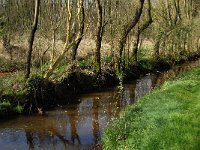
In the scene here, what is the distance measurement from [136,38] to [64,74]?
1389 centimetres

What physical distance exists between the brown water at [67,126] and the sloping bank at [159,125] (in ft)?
6.09

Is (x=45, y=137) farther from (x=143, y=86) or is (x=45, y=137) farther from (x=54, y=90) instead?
(x=143, y=86)

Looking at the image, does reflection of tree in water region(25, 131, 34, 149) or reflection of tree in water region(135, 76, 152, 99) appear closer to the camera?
reflection of tree in water region(25, 131, 34, 149)

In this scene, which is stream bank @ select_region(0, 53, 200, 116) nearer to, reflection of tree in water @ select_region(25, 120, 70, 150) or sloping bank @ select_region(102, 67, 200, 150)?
sloping bank @ select_region(102, 67, 200, 150)

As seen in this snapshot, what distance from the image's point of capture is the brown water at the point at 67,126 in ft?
55.0

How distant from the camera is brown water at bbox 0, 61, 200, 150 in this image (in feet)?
55.0

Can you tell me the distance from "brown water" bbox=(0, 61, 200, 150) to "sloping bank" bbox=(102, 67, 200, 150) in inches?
73.1

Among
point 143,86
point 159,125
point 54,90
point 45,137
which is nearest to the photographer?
point 159,125

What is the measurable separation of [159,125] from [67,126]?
590 centimetres

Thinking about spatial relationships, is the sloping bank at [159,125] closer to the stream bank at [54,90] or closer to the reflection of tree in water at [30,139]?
the stream bank at [54,90]

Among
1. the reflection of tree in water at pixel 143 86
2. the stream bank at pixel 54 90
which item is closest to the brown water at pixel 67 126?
the reflection of tree in water at pixel 143 86

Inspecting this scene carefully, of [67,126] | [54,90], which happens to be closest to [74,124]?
[67,126]

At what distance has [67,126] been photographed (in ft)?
63.6

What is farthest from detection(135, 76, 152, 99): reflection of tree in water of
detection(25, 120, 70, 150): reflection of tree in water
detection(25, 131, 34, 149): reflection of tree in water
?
detection(25, 131, 34, 149): reflection of tree in water
